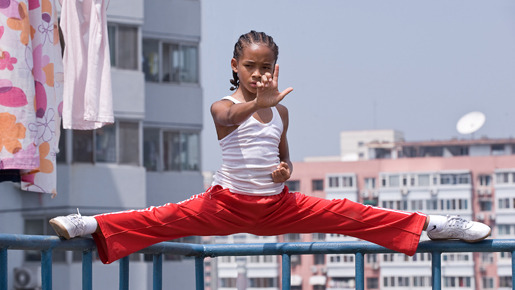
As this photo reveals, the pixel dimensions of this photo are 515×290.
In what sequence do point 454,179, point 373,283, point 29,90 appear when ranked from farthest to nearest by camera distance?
point 373,283 → point 454,179 → point 29,90

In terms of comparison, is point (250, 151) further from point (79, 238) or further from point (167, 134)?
point (167, 134)

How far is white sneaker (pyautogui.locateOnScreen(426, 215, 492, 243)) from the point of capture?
439 centimetres

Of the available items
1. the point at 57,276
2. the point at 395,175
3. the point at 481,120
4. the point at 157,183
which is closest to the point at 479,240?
the point at 57,276

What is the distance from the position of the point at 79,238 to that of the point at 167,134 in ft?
81.8

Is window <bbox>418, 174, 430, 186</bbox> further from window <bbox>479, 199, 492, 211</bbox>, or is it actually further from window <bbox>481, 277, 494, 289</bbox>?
window <bbox>481, 277, 494, 289</bbox>

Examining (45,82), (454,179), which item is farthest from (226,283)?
(45,82)

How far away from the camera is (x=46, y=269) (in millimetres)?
4012

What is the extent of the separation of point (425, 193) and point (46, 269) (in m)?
115

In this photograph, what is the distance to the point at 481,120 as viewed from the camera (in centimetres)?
9881

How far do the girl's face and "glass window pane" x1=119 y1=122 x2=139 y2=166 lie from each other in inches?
847

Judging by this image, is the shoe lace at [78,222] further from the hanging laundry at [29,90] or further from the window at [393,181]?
the window at [393,181]

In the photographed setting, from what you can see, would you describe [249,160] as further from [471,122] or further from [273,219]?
[471,122]

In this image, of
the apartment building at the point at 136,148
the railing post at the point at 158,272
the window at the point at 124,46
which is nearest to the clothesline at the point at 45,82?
the railing post at the point at 158,272

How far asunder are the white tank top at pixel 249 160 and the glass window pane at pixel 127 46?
21.6 m
